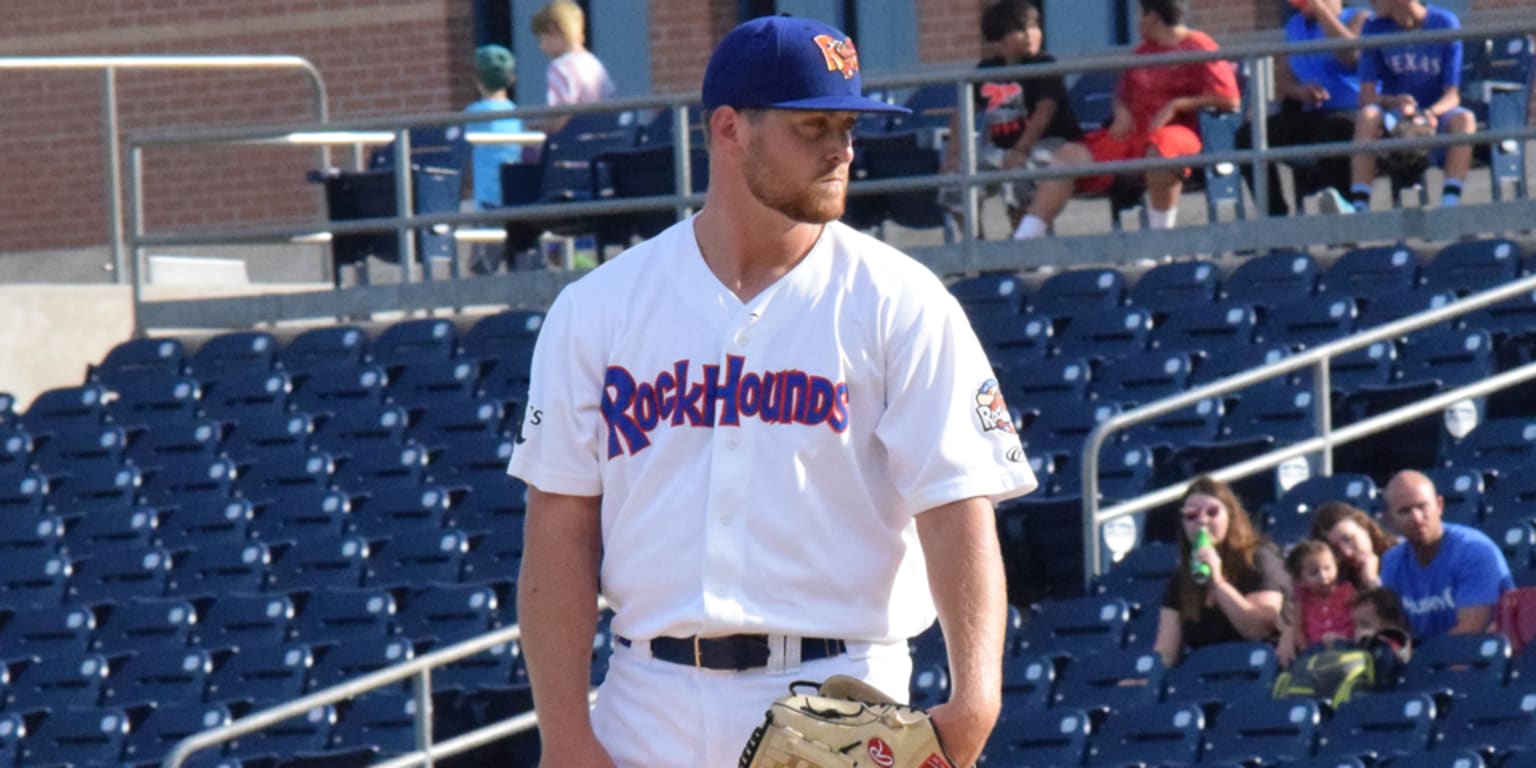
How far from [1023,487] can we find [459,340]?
9423 millimetres

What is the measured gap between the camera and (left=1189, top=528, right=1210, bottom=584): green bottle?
28.6 feet

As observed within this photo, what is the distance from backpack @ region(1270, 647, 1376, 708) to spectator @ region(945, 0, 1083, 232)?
15.3 ft

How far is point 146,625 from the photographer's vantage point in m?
11.2

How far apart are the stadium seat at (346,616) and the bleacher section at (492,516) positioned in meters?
0.01

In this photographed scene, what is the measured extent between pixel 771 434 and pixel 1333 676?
4918mm

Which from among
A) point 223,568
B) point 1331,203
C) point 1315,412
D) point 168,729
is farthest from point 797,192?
point 1331,203

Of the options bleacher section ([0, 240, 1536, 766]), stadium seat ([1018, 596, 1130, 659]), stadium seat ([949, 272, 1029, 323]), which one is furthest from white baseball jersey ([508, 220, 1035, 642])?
stadium seat ([949, 272, 1029, 323])

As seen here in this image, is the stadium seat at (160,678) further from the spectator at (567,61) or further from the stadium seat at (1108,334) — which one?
the spectator at (567,61)

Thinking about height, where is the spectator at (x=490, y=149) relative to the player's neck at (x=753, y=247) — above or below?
below

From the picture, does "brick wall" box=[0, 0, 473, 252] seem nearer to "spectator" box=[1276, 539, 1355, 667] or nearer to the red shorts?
the red shorts

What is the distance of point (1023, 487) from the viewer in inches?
148

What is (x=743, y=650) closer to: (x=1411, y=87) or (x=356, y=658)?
(x=356, y=658)

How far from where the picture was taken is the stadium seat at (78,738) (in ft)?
34.2

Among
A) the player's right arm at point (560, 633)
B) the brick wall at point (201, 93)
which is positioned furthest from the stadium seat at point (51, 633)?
the player's right arm at point (560, 633)
